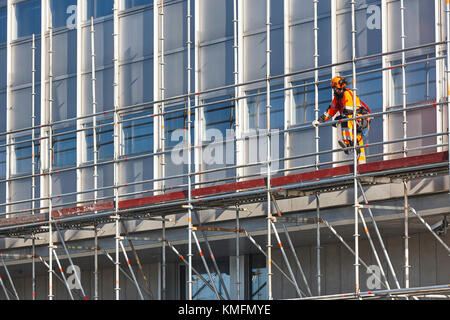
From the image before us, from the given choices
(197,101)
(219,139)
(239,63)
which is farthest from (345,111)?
(197,101)

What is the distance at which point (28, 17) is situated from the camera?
1294 inches

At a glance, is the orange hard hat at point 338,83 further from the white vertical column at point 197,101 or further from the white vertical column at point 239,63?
the white vertical column at point 197,101

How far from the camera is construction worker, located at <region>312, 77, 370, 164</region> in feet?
79.4

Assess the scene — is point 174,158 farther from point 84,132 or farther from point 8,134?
point 8,134

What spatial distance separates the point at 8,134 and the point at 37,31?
104 inches

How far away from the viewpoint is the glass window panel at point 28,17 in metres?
32.6

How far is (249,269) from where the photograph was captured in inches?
1120

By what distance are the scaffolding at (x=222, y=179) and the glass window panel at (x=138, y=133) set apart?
164 mm

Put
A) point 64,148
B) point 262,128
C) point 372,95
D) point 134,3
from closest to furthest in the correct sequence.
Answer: point 372,95 < point 262,128 < point 134,3 < point 64,148

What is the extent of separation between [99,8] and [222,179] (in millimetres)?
6839

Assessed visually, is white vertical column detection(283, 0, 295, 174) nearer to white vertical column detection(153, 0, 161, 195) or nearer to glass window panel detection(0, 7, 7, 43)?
white vertical column detection(153, 0, 161, 195)

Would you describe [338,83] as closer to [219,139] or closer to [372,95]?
[372,95]

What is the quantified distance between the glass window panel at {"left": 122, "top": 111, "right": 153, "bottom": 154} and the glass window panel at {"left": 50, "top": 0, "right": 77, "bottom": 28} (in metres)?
3.14
